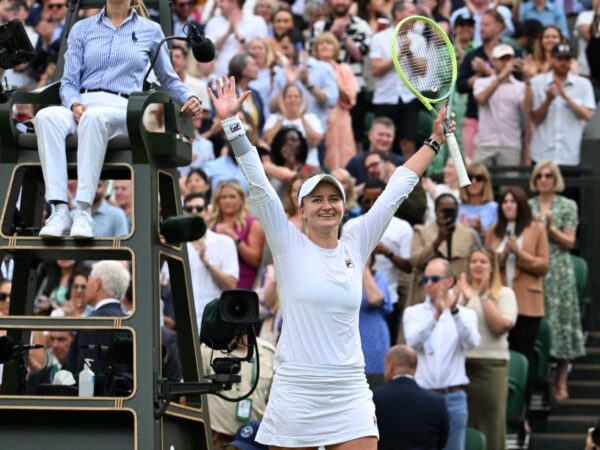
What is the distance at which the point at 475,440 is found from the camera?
12.4 meters

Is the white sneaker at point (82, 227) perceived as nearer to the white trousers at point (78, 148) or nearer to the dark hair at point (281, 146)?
the white trousers at point (78, 148)

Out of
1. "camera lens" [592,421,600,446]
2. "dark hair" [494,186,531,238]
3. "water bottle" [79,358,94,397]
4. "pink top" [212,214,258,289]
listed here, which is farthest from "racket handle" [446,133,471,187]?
"dark hair" [494,186,531,238]

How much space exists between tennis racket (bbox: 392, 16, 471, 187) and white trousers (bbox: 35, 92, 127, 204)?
1.82 m

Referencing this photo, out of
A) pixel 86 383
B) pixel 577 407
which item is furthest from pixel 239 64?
pixel 86 383

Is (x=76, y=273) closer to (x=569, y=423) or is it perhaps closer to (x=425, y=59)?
(x=569, y=423)

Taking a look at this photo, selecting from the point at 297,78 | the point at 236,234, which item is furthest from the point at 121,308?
the point at 297,78

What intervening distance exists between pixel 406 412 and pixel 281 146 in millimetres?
5370

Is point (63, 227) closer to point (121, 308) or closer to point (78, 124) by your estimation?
point (78, 124)

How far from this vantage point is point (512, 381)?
45.3ft

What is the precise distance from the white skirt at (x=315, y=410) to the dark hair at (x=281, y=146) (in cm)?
814

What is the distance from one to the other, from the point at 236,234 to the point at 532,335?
3059 mm

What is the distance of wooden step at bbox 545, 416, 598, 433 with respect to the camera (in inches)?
564

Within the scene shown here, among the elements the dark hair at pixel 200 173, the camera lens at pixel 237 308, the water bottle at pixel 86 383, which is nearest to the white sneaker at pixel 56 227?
the water bottle at pixel 86 383

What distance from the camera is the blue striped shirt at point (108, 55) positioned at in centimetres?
930
